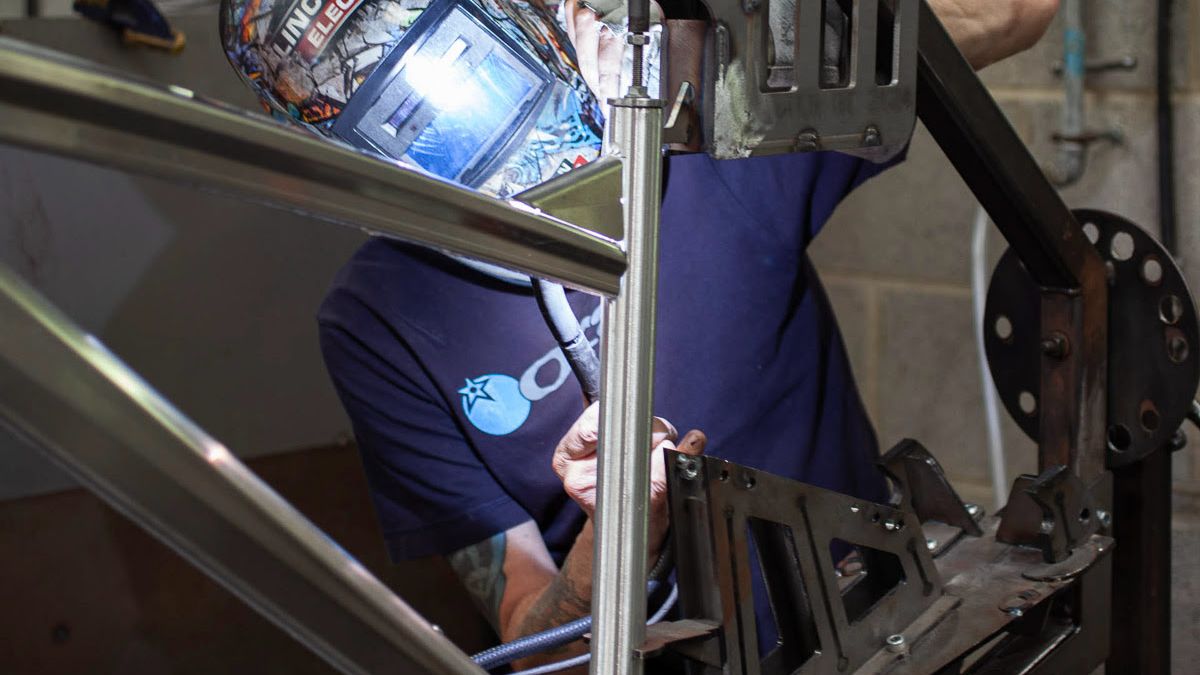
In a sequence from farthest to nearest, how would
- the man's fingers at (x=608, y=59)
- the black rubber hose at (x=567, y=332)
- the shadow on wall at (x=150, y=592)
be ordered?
the shadow on wall at (x=150, y=592)
the man's fingers at (x=608, y=59)
the black rubber hose at (x=567, y=332)

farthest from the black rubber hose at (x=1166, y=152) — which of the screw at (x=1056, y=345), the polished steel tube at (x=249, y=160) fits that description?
the polished steel tube at (x=249, y=160)

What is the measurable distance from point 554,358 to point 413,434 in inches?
6.3

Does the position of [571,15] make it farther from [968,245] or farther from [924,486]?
[968,245]

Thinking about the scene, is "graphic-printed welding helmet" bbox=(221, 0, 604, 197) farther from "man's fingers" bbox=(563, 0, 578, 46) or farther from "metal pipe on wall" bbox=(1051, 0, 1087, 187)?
"metal pipe on wall" bbox=(1051, 0, 1087, 187)

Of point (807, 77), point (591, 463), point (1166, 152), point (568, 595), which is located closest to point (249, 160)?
point (807, 77)

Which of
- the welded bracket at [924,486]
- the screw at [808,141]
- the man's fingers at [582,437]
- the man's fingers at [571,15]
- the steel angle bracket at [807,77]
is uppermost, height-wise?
the man's fingers at [571,15]

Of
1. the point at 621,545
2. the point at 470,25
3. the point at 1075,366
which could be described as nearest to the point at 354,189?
the point at 621,545

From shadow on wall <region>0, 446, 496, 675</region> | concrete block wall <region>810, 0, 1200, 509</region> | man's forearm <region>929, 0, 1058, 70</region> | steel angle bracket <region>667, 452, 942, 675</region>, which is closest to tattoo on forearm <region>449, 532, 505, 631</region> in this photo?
steel angle bracket <region>667, 452, 942, 675</region>

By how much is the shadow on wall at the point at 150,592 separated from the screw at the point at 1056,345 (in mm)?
1422

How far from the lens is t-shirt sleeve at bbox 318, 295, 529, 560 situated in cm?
114

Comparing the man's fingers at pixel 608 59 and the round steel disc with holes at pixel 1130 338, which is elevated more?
the man's fingers at pixel 608 59

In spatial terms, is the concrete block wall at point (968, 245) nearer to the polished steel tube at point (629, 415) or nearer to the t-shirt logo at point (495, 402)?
the t-shirt logo at point (495, 402)

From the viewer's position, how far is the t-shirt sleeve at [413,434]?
44.8 inches

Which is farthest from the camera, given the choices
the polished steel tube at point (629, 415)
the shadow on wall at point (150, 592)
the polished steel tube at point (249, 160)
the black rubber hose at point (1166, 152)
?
the shadow on wall at point (150, 592)
